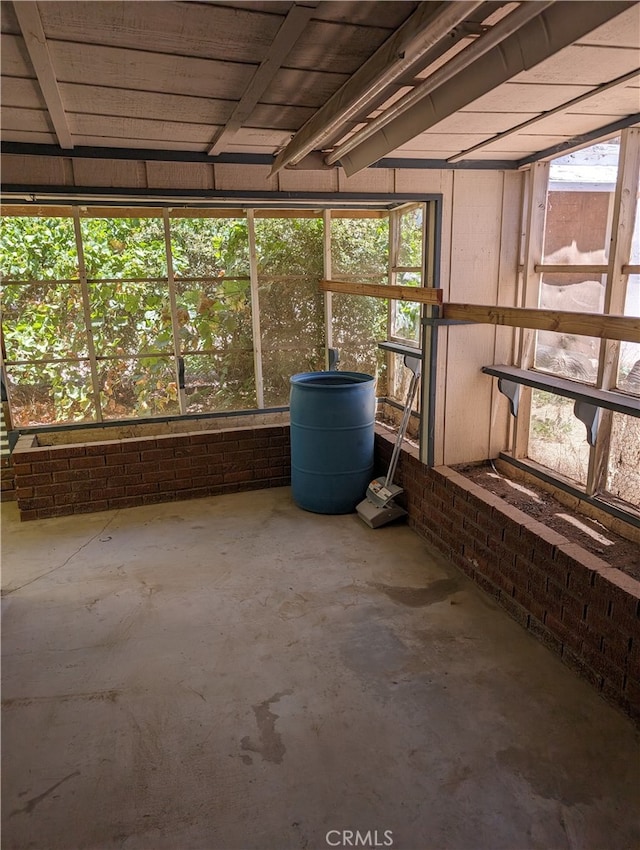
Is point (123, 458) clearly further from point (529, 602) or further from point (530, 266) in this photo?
point (530, 266)

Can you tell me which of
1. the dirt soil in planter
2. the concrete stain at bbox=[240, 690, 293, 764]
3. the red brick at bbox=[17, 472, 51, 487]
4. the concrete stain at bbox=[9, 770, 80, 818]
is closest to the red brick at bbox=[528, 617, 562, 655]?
the dirt soil in planter

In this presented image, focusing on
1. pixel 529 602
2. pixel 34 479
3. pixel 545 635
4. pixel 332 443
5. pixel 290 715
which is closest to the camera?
pixel 290 715

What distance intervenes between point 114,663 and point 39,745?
507mm

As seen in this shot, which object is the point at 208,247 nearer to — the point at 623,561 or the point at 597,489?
the point at 597,489

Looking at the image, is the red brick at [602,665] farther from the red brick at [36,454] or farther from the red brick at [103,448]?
the red brick at [36,454]

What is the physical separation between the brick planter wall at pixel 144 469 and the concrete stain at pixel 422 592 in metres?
1.88

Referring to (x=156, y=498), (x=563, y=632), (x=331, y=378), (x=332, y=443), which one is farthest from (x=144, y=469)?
(x=563, y=632)

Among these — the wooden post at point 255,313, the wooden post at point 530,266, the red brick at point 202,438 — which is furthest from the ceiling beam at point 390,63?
the red brick at point 202,438

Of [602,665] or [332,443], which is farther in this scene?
[332,443]

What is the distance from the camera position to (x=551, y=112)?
263 centimetres

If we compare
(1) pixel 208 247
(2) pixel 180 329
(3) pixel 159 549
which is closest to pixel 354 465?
(3) pixel 159 549

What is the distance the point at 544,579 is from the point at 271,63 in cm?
256

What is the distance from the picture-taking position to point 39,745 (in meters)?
2.25

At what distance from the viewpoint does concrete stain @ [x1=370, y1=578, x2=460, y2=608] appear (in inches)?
127
